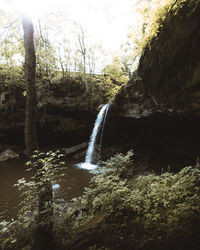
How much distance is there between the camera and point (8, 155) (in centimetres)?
1138

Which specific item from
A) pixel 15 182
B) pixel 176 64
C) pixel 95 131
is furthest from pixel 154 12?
pixel 15 182

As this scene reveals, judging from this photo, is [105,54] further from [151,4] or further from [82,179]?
[82,179]

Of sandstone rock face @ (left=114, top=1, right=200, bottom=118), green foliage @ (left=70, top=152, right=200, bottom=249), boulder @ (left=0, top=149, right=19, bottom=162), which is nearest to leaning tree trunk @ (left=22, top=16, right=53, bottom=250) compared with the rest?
green foliage @ (left=70, top=152, right=200, bottom=249)

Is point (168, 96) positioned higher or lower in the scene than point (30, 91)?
higher

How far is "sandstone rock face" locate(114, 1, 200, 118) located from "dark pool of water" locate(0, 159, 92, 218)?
5.02 metres

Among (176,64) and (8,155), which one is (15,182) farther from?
(176,64)

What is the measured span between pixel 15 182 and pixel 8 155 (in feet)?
17.1

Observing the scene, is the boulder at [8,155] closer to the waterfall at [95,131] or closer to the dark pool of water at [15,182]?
the dark pool of water at [15,182]

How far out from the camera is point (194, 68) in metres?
3.79

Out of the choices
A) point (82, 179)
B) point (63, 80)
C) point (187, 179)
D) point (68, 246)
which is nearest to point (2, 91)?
point (63, 80)

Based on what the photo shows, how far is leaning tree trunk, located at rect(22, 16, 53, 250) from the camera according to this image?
243 centimetres

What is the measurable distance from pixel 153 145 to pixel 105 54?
38.3 feet

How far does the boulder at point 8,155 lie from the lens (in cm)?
1111

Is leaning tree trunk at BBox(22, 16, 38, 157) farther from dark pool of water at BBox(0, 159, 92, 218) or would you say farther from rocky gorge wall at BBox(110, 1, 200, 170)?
rocky gorge wall at BBox(110, 1, 200, 170)
